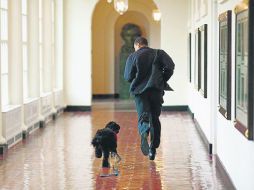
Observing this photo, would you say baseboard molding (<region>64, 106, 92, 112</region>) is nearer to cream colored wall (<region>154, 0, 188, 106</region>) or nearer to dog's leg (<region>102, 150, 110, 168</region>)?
cream colored wall (<region>154, 0, 188, 106</region>)

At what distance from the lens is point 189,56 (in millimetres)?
18344

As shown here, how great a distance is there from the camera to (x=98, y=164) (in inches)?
377

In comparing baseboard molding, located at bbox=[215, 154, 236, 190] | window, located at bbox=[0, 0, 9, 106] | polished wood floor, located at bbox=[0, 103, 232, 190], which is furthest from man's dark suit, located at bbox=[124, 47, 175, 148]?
window, located at bbox=[0, 0, 9, 106]

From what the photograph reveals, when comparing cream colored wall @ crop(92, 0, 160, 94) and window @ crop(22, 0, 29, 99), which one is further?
cream colored wall @ crop(92, 0, 160, 94)

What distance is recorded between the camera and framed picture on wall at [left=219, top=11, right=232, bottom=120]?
7730mm

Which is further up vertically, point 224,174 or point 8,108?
point 8,108

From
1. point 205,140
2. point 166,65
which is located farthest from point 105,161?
point 205,140

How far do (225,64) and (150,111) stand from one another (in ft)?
5.26

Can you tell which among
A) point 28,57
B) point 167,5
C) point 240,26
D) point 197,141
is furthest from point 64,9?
point 240,26

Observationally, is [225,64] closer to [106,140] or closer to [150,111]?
[150,111]

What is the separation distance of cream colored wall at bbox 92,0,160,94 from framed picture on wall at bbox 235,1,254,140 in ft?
59.5

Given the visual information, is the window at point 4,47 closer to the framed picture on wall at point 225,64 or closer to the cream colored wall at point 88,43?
the framed picture on wall at point 225,64

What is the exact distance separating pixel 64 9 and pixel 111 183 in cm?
1179

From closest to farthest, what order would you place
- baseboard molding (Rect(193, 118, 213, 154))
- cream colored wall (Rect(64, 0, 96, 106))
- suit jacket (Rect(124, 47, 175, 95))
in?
suit jacket (Rect(124, 47, 175, 95))
baseboard molding (Rect(193, 118, 213, 154))
cream colored wall (Rect(64, 0, 96, 106))
